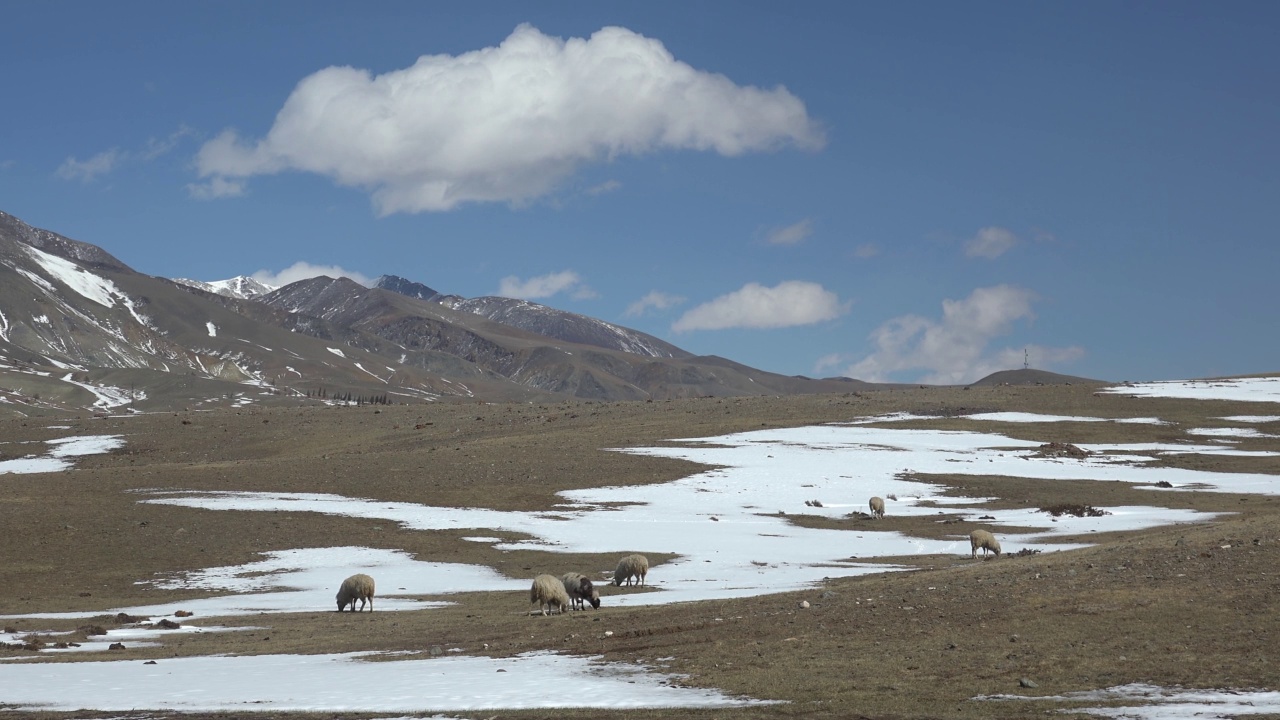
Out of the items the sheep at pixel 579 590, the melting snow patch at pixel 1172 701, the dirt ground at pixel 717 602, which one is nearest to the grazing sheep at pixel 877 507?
the dirt ground at pixel 717 602

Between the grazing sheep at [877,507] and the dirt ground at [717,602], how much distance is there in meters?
1.64

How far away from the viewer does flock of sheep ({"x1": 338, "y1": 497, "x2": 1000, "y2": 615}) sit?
27.8m

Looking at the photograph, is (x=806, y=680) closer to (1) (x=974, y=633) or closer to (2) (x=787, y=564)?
(1) (x=974, y=633)

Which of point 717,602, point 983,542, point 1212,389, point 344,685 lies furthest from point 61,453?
point 1212,389

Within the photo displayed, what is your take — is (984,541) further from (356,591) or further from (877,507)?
(356,591)

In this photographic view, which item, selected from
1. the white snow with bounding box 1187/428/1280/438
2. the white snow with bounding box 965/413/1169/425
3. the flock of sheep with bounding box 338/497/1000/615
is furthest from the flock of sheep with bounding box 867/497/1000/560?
the white snow with bounding box 965/413/1169/425

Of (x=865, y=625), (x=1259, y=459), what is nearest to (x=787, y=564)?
(x=865, y=625)

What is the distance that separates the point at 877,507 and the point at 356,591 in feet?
96.5

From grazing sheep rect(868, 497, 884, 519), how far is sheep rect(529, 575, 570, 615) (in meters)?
27.8

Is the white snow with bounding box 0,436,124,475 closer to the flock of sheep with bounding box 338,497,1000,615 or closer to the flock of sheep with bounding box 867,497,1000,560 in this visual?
the flock of sheep with bounding box 338,497,1000,615

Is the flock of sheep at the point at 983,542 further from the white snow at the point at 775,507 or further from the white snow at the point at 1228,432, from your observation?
the white snow at the point at 1228,432

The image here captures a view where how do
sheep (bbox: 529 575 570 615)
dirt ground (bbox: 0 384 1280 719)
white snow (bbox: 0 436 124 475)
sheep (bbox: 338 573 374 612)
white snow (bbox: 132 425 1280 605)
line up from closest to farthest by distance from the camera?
dirt ground (bbox: 0 384 1280 719), sheep (bbox: 529 575 570 615), sheep (bbox: 338 573 374 612), white snow (bbox: 132 425 1280 605), white snow (bbox: 0 436 124 475)

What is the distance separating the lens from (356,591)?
30672 mm

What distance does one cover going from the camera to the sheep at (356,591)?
30.4 m
